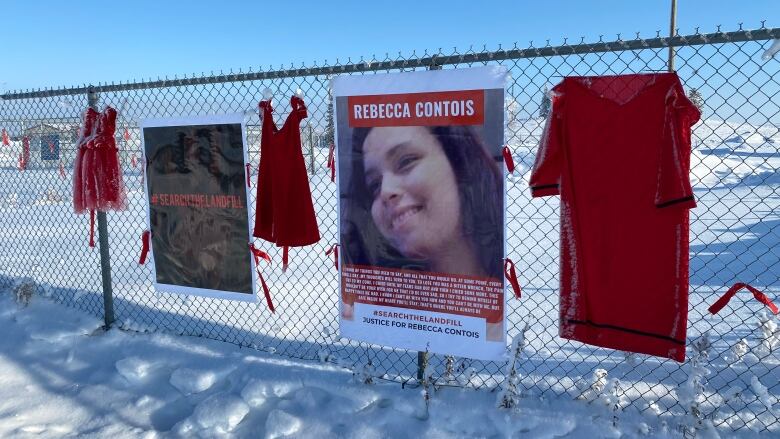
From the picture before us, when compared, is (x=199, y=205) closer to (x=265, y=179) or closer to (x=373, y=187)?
(x=265, y=179)

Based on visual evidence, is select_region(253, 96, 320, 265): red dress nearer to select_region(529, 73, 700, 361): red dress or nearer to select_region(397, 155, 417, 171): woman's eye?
select_region(397, 155, 417, 171): woman's eye

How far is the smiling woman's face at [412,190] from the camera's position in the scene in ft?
9.38

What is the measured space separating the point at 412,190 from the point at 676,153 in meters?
1.30

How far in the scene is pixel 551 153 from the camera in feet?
8.18

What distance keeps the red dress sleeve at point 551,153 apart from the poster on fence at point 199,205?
191 cm

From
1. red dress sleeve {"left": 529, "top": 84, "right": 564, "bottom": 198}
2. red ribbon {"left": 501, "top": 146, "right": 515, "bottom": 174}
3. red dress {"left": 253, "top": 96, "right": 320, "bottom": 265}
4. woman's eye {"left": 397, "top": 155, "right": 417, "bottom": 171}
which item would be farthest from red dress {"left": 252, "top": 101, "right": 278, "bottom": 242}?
red dress sleeve {"left": 529, "top": 84, "right": 564, "bottom": 198}

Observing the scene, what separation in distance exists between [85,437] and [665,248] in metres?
3.18

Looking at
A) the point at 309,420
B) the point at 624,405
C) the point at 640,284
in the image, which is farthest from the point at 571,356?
the point at 309,420

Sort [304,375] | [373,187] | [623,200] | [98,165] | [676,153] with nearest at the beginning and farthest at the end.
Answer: [676,153]
[623,200]
[373,187]
[304,375]
[98,165]

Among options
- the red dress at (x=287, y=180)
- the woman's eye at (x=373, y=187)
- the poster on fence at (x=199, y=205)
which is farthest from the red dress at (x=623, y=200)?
the poster on fence at (x=199, y=205)

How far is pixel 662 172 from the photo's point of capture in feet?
7.42

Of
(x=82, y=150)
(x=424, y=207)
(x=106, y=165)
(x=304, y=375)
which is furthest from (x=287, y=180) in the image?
(x=82, y=150)

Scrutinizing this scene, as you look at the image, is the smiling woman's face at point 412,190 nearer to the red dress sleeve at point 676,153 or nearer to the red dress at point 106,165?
the red dress sleeve at point 676,153

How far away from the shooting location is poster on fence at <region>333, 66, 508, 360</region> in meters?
2.76
